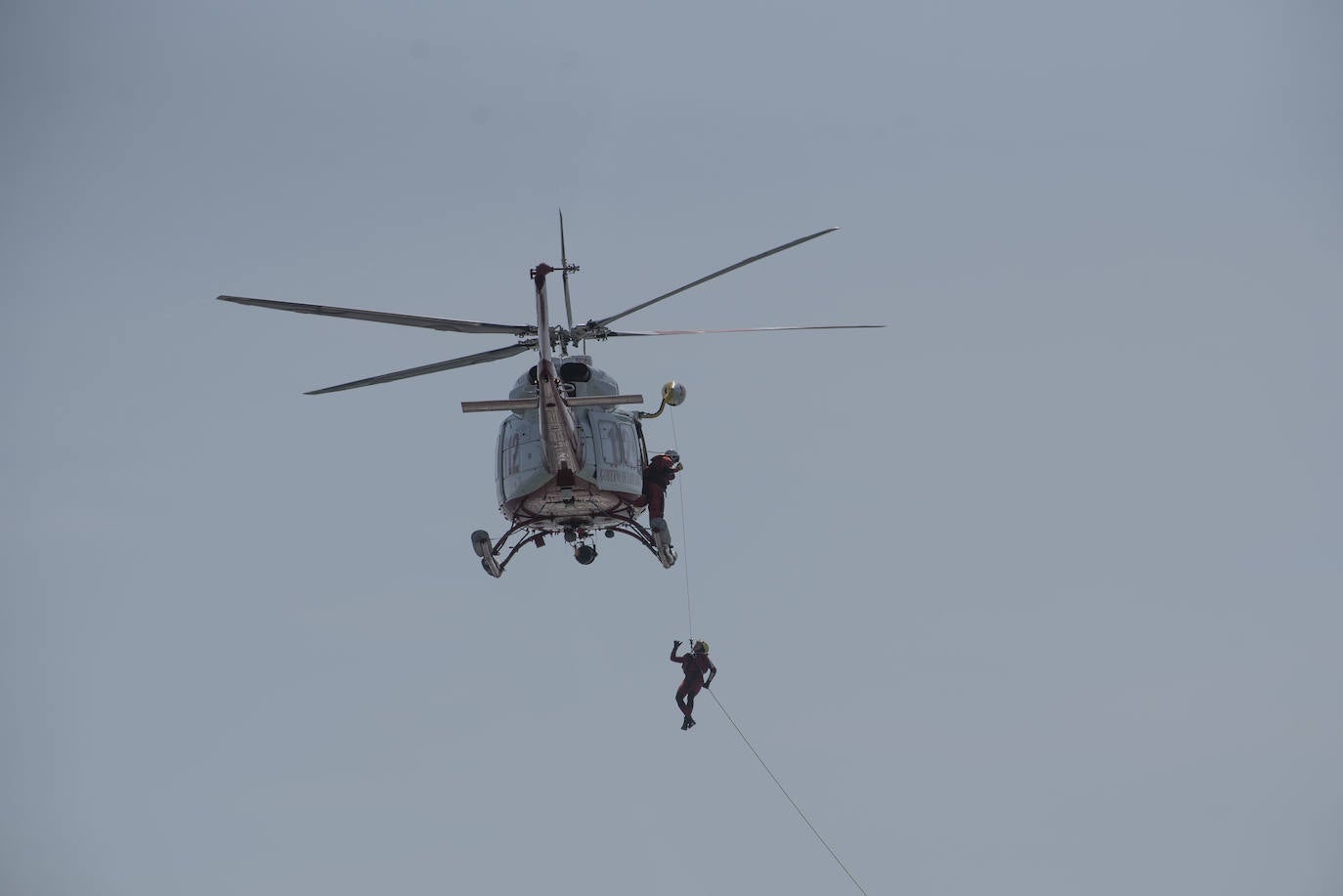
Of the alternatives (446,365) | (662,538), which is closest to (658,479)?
(662,538)

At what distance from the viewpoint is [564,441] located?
37156 mm

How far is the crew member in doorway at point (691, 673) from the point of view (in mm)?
43625

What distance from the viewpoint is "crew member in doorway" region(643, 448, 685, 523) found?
133 ft

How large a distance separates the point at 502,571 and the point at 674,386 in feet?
18.5

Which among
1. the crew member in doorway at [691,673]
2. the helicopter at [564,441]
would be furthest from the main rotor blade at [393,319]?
the crew member in doorway at [691,673]

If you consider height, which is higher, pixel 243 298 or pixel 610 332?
pixel 610 332

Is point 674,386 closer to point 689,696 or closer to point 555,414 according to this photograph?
point 555,414

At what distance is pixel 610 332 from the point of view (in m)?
40.3

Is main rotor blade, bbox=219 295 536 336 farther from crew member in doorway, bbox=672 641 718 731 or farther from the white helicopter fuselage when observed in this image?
crew member in doorway, bbox=672 641 718 731

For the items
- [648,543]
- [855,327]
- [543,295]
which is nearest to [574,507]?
[648,543]

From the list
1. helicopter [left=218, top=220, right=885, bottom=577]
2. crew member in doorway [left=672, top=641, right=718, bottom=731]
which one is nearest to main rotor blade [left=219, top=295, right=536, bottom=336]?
helicopter [left=218, top=220, right=885, bottom=577]

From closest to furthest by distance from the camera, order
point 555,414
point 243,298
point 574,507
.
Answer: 1. point 243,298
2. point 555,414
3. point 574,507

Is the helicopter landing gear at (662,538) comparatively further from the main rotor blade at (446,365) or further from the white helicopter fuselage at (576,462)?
the main rotor blade at (446,365)

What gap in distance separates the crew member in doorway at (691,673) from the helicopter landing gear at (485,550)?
5.84 meters
